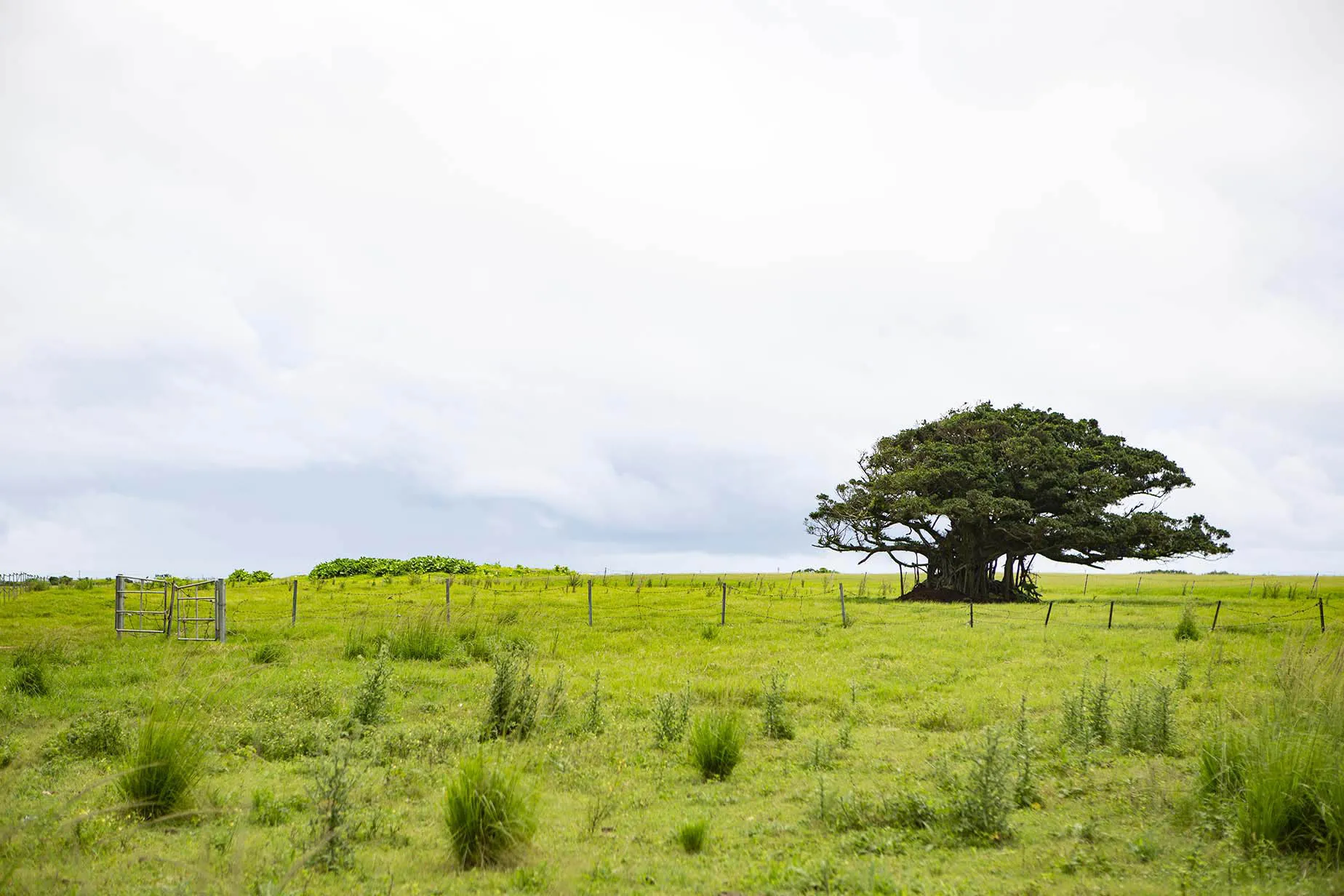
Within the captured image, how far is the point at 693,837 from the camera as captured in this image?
283 inches

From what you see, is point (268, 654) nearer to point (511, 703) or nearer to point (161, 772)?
point (511, 703)

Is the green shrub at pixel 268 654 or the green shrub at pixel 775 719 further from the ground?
the green shrub at pixel 775 719

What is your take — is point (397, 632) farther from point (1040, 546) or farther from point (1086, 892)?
point (1040, 546)

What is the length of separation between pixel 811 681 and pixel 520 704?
7190mm

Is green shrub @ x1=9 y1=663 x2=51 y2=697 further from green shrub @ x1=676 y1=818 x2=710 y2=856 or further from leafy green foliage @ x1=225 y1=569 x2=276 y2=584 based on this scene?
leafy green foliage @ x1=225 y1=569 x2=276 y2=584

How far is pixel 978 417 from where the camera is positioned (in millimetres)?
49250

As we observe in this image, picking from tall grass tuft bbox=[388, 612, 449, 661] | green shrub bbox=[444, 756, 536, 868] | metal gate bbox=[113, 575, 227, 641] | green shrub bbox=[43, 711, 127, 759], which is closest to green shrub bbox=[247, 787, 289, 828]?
green shrub bbox=[444, 756, 536, 868]

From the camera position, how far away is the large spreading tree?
43219 mm

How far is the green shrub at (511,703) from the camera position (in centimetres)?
1151

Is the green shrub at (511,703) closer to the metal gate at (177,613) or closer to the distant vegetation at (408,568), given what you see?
the metal gate at (177,613)

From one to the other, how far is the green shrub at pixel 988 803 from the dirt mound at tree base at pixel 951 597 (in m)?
38.4

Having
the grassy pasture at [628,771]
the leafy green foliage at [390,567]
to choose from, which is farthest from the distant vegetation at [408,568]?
the grassy pasture at [628,771]

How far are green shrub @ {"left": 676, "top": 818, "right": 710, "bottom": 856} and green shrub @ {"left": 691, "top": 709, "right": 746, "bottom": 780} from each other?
2.53m

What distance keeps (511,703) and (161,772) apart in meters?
4.56
